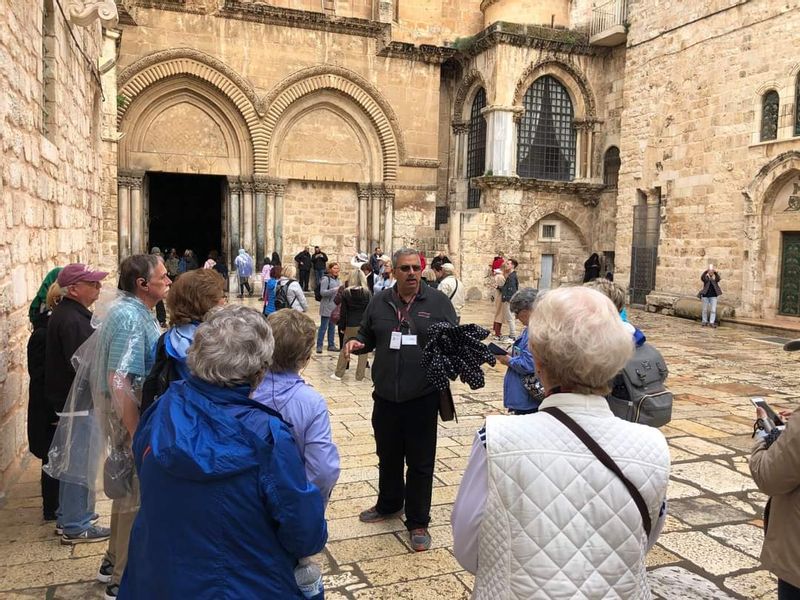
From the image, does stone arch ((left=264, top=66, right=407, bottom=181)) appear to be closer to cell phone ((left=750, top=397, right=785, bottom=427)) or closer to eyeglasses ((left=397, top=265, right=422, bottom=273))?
eyeglasses ((left=397, top=265, right=422, bottom=273))

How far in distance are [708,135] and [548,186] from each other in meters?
5.74

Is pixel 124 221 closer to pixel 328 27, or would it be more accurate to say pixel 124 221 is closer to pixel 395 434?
pixel 328 27

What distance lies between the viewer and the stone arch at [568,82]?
21625mm

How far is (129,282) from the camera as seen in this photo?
338 centimetres

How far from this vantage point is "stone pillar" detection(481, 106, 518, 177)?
2133 cm

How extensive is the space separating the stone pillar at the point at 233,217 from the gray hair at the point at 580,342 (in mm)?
18670

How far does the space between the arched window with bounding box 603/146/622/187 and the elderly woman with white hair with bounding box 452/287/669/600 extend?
73.4 feet

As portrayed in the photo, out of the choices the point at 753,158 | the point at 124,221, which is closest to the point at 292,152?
the point at 124,221

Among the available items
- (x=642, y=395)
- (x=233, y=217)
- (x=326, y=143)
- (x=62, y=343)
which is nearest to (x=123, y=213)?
(x=233, y=217)

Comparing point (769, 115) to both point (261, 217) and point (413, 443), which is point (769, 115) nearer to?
point (261, 217)

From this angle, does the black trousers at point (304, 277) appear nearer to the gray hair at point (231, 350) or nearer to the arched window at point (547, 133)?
the arched window at point (547, 133)

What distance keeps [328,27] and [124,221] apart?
8.43 metres

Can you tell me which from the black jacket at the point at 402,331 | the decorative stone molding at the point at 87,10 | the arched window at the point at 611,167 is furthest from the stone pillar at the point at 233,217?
the black jacket at the point at 402,331

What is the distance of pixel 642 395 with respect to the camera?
3219mm
